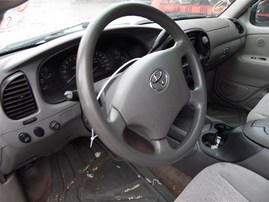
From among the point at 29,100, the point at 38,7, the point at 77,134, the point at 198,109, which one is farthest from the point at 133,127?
the point at 38,7

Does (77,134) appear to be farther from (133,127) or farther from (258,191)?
(258,191)

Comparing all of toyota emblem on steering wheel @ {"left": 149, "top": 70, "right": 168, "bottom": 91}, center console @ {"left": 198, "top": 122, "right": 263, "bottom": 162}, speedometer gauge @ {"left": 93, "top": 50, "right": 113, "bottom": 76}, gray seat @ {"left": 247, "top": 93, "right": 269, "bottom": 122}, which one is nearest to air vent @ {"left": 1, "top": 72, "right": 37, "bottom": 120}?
speedometer gauge @ {"left": 93, "top": 50, "right": 113, "bottom": 76}

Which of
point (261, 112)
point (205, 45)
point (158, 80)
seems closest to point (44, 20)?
point (158, 80)

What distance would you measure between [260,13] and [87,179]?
170 centimetres

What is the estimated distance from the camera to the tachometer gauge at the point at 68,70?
121 cm

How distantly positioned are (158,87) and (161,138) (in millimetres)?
167

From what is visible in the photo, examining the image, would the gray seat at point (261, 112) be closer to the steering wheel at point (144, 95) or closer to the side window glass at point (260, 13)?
Answer: the steering wheel at point (144, 95)

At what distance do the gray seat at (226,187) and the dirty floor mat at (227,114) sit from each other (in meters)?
1.17

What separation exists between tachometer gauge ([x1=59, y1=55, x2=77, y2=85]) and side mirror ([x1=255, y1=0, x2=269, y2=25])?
1.54 metres

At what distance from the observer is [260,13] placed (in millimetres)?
2104

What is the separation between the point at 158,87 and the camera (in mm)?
908

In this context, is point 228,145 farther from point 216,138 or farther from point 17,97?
point 17,97

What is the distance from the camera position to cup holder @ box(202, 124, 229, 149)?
1.40m

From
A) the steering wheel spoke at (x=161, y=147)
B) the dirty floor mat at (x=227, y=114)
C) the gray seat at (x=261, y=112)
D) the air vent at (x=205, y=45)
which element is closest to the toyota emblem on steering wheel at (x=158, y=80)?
the steering wheel spoke at (x=161, y=147)
